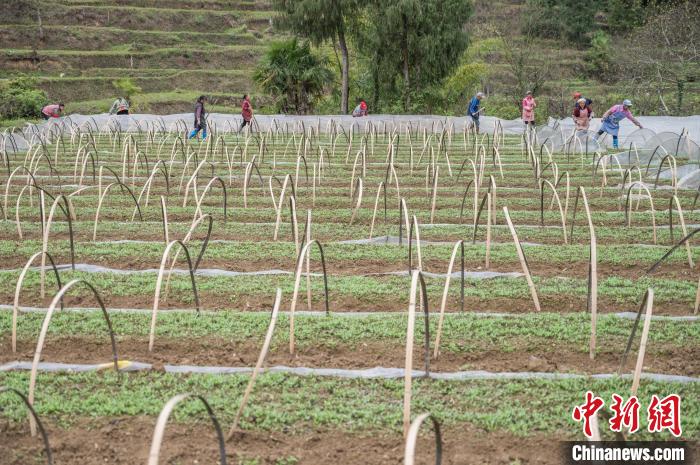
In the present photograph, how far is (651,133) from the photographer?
44.7 ft

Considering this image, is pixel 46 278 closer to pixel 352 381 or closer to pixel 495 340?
pixel 352 381

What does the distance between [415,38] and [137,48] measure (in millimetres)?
21705

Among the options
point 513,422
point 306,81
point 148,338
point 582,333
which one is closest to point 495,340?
point 582,333

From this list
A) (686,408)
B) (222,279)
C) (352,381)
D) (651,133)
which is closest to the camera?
(686,408)

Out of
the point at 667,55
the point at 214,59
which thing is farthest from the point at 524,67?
the point at 214,59

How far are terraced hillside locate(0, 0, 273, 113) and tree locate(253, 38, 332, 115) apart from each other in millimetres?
8840

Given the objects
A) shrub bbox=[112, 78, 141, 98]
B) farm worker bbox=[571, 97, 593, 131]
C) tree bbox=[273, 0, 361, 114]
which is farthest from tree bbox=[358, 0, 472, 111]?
shrub bbox=[112, 78, 141, 98]

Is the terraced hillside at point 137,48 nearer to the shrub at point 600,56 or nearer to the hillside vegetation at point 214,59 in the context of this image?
the hillside vegetation at point 214,59

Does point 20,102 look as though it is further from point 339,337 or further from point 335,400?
point 335,400

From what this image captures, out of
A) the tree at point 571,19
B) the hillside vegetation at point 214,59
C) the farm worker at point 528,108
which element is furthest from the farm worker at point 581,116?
the tree at point 571,19

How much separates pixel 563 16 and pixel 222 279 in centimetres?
3961

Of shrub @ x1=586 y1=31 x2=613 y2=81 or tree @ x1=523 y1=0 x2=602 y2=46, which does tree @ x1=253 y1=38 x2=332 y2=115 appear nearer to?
shrub @ x1=586 y1=31 x2=613 y2=81

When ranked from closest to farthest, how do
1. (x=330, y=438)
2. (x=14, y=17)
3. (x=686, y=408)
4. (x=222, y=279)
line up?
(x=330, y=438), (x=686, y=408), (x=222, y=279), (x=14, y=17)

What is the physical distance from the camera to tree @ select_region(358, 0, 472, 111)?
24.1 meters
